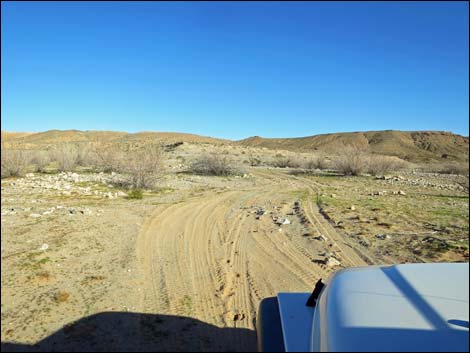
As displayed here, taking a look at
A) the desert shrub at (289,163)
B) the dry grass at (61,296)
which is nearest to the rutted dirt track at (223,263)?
the dry grass at (61,296)

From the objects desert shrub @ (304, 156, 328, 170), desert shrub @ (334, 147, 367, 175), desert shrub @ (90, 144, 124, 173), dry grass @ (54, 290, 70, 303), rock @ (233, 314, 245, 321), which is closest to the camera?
dry grass @ (54, 290, 70, 303)

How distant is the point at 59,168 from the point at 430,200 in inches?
552

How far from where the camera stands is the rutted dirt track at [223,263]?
13.6 feet

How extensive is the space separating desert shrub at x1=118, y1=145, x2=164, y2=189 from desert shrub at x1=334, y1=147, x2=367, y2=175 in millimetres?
14626

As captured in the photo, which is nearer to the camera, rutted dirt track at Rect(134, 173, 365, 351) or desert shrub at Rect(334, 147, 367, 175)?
rutted dirt track at Rect(134, 173, 365, 351)

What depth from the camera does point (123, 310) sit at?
3551mm

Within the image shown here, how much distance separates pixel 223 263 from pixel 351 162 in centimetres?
2169

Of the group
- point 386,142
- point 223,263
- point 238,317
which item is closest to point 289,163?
point 223,263

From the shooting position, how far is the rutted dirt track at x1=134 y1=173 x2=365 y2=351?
4.14 meters

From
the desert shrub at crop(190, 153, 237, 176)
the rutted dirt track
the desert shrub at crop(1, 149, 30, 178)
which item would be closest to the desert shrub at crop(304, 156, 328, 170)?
the desert shrub at crop(190, 153, 237, 176)

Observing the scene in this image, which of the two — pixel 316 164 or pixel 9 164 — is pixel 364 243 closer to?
pixel 9 164

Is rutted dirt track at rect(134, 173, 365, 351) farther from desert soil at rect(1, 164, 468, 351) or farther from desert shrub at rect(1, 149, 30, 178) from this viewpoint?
desert shrub at rect(1, 149, 30, 178)

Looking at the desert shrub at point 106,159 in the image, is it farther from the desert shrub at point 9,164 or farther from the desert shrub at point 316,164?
the desert shrub at point 316,164

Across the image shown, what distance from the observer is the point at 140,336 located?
10.3 feet
